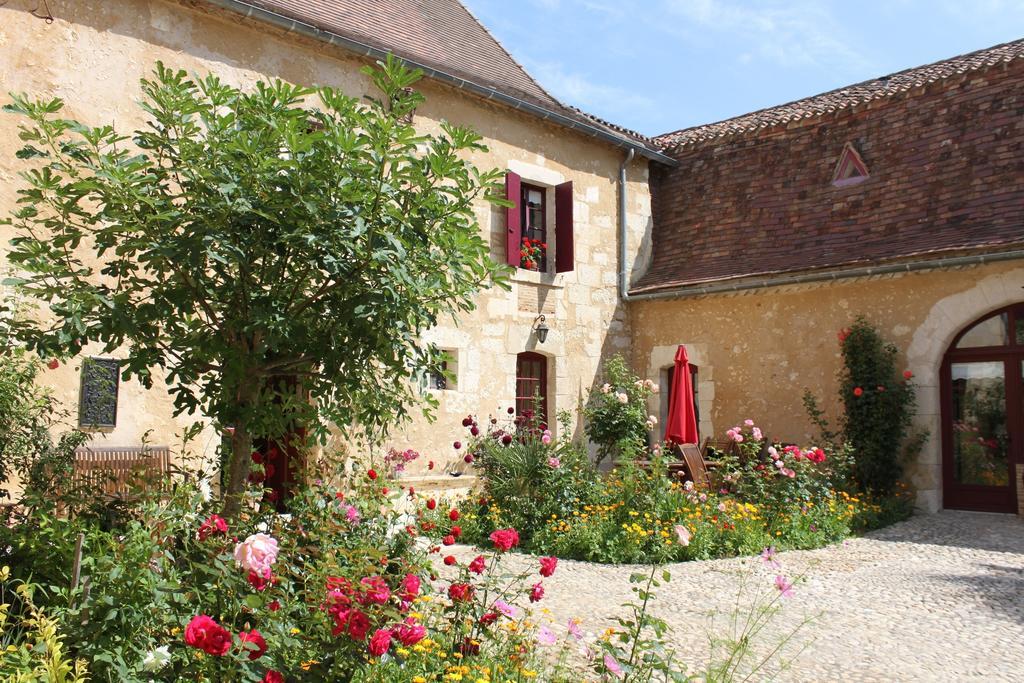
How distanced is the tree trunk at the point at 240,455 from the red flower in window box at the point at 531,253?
21.5ft

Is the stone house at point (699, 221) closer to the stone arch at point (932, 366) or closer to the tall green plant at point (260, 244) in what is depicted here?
the stone arch at point (932, 366)

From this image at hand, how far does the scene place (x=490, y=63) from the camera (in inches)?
421

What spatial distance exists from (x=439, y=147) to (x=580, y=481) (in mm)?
4283

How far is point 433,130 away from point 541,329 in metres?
2.67

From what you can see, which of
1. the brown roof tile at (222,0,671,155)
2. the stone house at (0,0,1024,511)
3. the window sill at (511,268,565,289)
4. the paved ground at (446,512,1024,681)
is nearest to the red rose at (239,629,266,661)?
the paved ground at (446,512,1024,681)

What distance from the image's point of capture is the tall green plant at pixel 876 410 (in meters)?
8.64

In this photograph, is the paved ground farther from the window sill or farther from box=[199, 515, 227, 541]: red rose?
the window sill

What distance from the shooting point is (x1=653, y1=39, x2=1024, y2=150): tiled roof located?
10031mm

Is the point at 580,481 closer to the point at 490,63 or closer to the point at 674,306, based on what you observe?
the point at 674,306

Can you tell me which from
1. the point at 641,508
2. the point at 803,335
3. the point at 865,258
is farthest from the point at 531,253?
the point at 641,508

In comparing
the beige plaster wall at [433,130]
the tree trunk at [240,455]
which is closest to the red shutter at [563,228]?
the beige plaster wall at [433,130]

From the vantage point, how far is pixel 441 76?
29.2 ft

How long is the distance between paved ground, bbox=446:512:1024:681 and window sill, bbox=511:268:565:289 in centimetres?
429

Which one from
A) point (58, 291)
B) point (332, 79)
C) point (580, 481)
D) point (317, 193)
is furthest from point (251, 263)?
point (332, 79)
